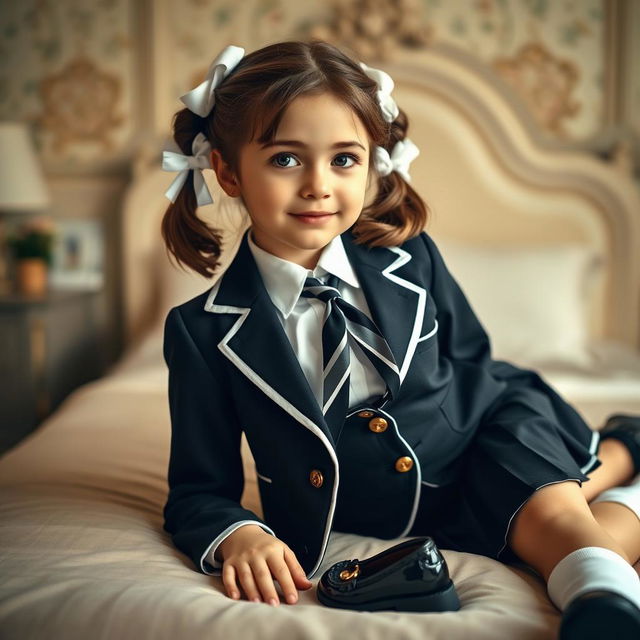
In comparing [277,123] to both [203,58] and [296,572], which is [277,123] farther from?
[203,58]

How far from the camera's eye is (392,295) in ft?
3.78

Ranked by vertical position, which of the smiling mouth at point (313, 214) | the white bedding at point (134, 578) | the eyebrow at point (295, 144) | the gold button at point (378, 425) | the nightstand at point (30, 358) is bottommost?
the nightstand at point (30, 358)

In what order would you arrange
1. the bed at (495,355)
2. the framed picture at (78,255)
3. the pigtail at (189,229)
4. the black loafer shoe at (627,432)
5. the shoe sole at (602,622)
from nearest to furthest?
1. the shoe sole at (602,622)
2. the bed at (495,355)
3. the pigtail at (189,229)
4. the black loafer shoe at (627,432)
5. the framed picture at (78,255)

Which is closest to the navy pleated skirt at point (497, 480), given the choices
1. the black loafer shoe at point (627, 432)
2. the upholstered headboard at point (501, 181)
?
the black loafer shoe at point (627, 432)

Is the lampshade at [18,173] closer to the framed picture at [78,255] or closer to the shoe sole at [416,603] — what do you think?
the framed picture at [78,255]

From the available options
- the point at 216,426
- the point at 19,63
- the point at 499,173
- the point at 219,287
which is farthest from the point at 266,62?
the point at 19,63

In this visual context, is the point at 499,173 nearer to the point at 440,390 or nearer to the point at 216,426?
the point at 440,390

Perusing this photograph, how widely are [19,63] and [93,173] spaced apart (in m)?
0.55

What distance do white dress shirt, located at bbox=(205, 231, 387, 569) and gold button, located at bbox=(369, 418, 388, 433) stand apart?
5cm

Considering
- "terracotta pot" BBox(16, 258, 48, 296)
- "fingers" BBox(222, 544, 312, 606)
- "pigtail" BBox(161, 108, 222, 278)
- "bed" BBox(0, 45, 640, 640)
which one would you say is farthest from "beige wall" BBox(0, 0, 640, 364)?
"fingers" BBox(222, 544, 312, 606)

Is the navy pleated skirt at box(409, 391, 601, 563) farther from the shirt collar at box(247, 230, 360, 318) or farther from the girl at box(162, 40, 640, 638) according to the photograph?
the shirt collar at box(247, 230, 360, 318)

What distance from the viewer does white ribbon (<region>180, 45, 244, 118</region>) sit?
1.11 metres

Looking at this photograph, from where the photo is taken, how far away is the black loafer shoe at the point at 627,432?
1308 millimetres

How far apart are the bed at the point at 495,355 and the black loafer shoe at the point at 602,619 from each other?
7cm
